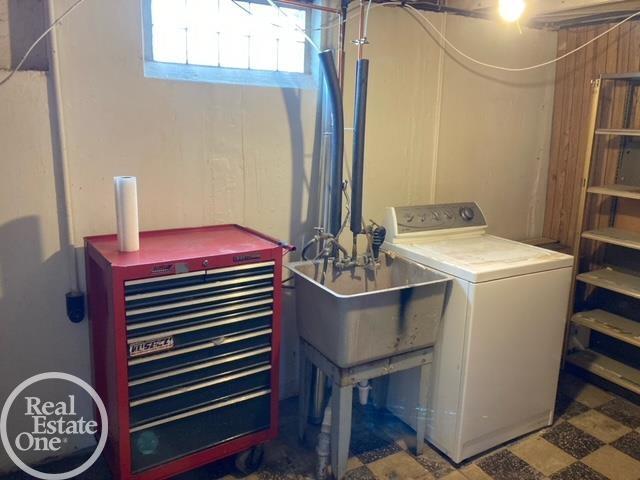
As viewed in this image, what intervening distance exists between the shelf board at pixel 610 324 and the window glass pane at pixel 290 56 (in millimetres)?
1962

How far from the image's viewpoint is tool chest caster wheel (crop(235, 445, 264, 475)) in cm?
197

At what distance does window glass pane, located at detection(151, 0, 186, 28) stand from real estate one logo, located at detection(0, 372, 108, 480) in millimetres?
1423

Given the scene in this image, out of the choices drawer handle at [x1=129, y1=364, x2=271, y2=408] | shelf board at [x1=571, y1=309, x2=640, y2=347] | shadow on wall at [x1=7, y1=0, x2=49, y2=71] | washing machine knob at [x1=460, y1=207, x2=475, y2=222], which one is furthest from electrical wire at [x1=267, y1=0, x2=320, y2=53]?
shelf board at [x1=571, y1=309, x2=640, y2=347]

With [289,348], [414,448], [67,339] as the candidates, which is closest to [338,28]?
[289,348]

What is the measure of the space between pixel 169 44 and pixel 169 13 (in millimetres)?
116

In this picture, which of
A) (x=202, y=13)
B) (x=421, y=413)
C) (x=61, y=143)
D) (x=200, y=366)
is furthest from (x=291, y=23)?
(x=421, y=413)

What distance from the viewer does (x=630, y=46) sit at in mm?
2719

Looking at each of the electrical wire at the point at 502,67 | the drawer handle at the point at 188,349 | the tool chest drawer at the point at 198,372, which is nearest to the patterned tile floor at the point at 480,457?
the tool chest drawer at the point at 198,372

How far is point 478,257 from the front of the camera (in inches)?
83.9

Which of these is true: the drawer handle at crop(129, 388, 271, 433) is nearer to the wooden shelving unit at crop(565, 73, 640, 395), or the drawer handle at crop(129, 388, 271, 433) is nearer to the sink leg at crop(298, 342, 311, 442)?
the sink leg at crop(298, 342, 311, 442)

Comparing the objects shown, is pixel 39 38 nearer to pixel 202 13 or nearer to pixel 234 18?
pixel 202 13

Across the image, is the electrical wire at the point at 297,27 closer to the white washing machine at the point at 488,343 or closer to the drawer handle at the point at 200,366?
the white washing machine at the point at 488,343

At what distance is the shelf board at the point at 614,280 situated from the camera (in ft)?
8.29

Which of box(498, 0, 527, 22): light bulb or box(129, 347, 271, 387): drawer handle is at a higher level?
box(498, 0, 527, 22): light bulb
